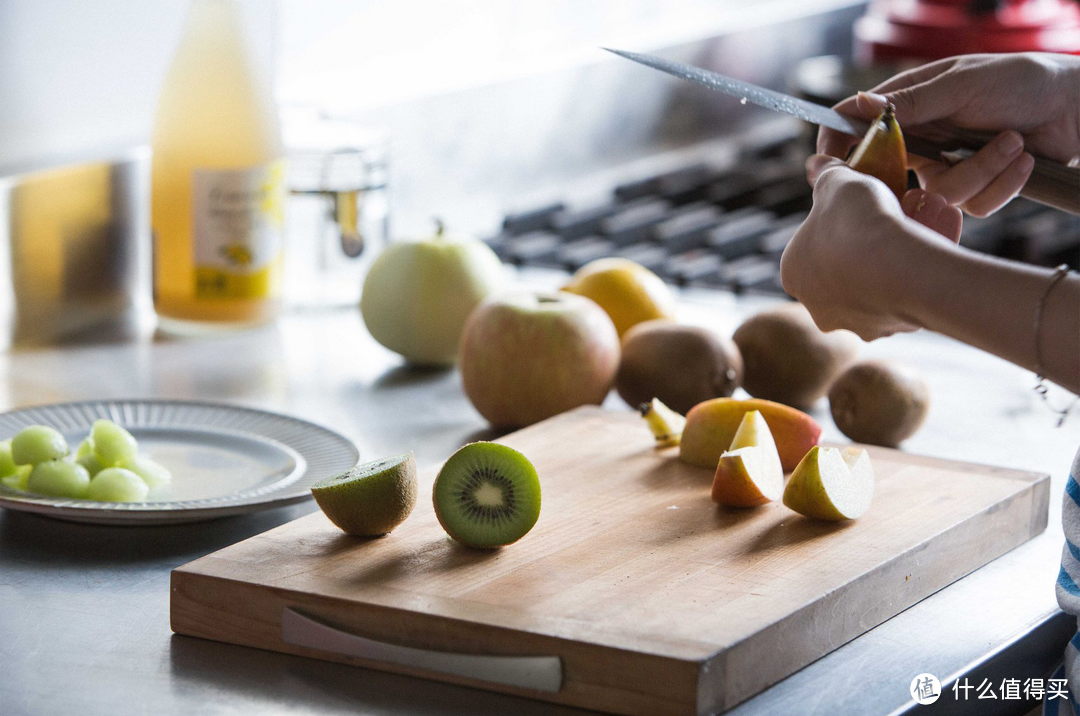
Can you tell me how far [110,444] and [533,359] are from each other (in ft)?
1.32

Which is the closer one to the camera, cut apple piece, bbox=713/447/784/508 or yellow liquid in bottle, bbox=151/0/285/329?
cut apple piece, bbox=713/447/784/508

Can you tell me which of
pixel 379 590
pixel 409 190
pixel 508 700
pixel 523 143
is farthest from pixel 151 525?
pixel 523 143

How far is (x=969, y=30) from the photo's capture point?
2.27 m

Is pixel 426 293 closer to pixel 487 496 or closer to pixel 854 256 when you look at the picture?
pixel 487 496

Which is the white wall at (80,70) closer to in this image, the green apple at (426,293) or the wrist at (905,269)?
the green apple at (426,293)

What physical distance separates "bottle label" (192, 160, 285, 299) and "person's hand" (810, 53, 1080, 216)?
0.64m

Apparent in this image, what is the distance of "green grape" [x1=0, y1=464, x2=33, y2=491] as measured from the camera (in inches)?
38.0

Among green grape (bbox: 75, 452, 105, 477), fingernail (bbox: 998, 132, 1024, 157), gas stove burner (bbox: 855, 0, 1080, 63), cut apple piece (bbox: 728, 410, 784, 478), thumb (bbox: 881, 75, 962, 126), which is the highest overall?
gas stove burner (bbox: 855, 0, 1080, 63)

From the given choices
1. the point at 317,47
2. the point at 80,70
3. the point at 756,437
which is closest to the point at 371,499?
the point at 756,437

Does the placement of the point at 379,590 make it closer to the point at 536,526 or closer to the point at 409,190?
the point at 536,526

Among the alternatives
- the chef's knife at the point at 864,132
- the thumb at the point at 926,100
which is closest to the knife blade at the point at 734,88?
the chef's knife at the point at 864,132

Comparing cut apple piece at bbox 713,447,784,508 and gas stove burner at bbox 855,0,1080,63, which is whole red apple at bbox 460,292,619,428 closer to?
cut apple piece at bbox 713,447,784,508

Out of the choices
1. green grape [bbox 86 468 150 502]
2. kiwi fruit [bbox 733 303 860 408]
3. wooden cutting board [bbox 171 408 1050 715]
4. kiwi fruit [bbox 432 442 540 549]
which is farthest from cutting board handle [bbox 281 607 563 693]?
kiwi fruit [bbox 733 303 860 408]

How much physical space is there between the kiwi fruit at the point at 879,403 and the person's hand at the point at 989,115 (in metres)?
0.20
